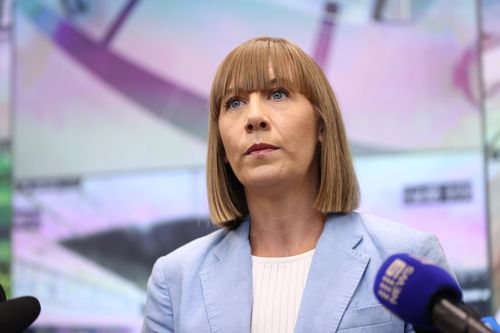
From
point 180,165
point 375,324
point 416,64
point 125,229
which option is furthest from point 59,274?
point 375,324

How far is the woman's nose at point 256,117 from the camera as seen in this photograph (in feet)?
6.35

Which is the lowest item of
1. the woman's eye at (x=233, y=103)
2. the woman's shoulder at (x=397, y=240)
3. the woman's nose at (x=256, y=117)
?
the woman's shoulder at (x=397, y=240)

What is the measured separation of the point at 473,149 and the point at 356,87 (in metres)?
0.58

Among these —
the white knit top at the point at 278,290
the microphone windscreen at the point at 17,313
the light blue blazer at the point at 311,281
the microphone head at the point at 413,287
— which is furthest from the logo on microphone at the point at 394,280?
the microphone windscreen at the point at 17,313

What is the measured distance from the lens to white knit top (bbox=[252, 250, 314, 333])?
6.37ft

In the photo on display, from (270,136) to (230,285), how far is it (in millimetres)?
384

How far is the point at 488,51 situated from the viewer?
3.37 meters

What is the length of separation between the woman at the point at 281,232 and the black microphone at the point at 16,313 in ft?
1.67

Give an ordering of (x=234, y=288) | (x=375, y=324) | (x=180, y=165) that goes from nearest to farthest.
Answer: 1. (x=375, y=324)
2. (x=234, y=288)
3. (x=180, y=165)

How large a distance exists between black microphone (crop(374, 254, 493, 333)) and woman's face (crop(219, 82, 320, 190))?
1.94 feet

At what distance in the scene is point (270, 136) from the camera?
→ 194 centimetres

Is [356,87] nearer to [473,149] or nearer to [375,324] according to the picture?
[473,149]

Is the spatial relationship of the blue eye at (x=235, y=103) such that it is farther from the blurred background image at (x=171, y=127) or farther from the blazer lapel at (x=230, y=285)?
the blurred background image at (x=171, y=127)

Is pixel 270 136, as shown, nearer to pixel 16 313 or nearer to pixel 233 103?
pixel 233 103
